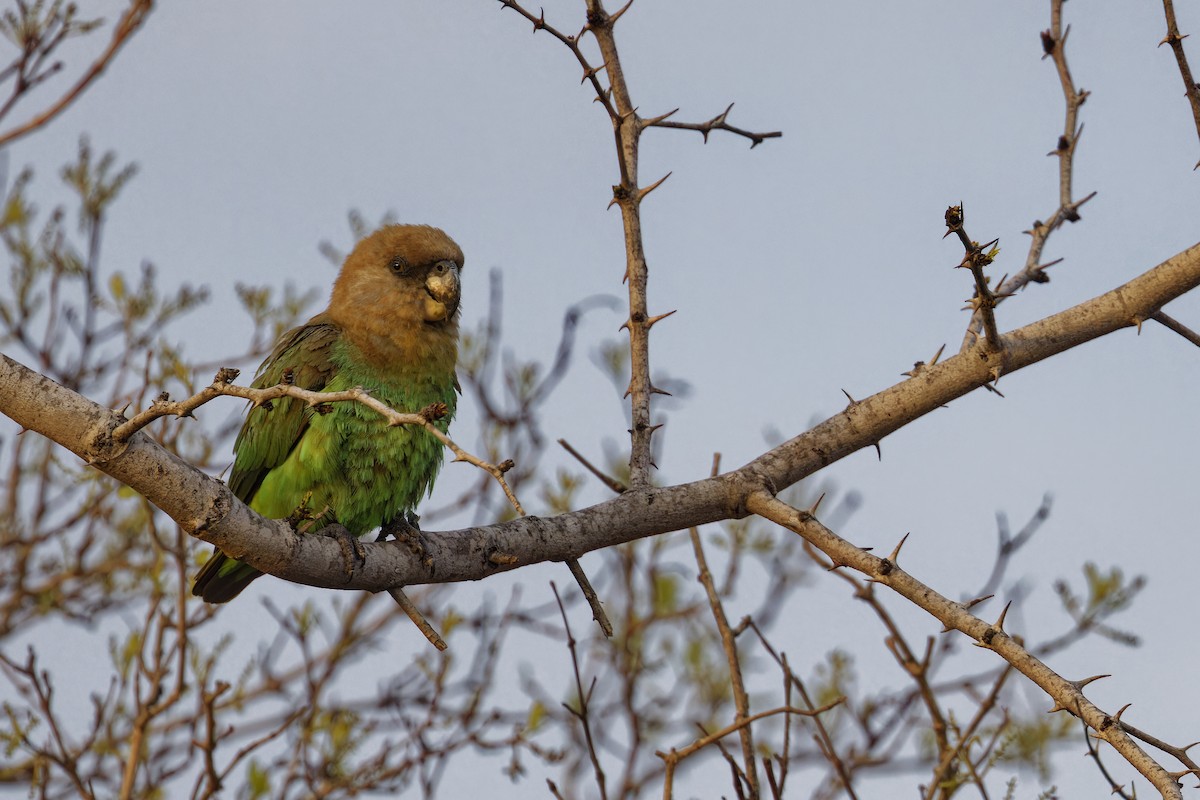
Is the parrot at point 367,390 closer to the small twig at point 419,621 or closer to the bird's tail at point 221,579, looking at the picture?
the bird's tail at point 221,579

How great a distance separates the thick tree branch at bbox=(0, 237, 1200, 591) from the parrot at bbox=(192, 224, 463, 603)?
0.80 m

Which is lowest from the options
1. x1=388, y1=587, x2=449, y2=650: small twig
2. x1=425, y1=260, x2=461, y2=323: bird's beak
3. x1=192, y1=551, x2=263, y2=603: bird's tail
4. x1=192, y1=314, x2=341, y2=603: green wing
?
x1=388, y1=587, x2=449, y2=650: small twig

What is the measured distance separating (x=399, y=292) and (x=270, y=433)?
85 centimetres

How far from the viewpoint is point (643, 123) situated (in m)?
4.00

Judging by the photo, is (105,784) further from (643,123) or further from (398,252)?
(643,123)

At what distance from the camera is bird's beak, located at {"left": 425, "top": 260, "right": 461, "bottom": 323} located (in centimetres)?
511

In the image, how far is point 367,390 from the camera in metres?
4.64

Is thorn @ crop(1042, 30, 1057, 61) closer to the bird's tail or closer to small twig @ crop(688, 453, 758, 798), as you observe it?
small twig @ crop(688, 453, 758, 798)

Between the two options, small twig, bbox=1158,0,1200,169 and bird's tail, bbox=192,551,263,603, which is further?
bird's tail, bbox=192,551,263,603

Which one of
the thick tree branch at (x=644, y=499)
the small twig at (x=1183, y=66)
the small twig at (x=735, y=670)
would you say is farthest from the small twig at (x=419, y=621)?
the small twig at (x=1183, y=66)

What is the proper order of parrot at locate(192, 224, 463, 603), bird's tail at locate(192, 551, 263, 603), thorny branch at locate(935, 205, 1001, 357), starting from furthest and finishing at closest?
1. bird's tail at locate(192, 551, 263, 603)
2. parrot at locate(192, 224, 463, 603)
3. thorny branch at locate(935, 205, 1001, 357)

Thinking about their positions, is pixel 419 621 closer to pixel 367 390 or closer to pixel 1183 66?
pixel 367 390

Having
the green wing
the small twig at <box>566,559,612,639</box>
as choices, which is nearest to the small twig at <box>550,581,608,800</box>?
the small twig at <box>566,559,612,639</box>

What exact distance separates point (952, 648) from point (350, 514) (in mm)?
2444
